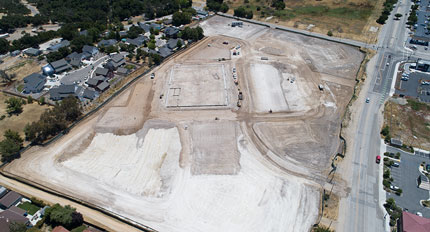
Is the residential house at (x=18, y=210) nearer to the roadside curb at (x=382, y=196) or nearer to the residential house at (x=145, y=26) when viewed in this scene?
the roadside curb at (x=382, y=196)

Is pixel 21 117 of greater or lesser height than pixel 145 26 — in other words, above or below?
below

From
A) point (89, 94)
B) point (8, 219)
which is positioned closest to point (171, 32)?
point (89, 94)

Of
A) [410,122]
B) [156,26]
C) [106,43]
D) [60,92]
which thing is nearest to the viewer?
[410,122]

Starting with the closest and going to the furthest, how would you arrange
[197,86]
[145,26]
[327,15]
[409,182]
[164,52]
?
[409,182] < [197,86] < [164,52] < [145,26] < [327,15]

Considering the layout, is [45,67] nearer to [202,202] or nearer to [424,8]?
[202,202]

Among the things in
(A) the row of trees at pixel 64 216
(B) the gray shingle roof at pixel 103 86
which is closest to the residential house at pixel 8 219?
(A) the row of trees at pixel 64 216

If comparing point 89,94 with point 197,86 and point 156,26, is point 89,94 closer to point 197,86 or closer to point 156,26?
point 197,86

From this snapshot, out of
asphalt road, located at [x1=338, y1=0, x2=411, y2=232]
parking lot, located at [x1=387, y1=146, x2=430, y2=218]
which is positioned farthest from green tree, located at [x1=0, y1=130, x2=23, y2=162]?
parking lot, located at [x1=387, y1=146, x2=430, y2=218]
